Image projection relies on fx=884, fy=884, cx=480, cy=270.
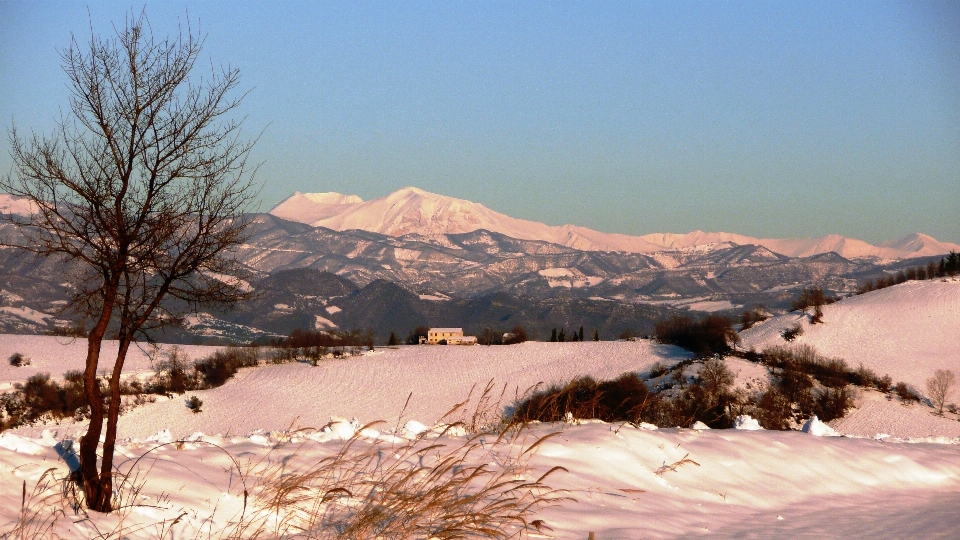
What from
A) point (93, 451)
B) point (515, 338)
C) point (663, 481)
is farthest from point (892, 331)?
point (93, 451)

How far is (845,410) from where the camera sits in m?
75.1

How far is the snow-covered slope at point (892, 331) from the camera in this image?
94.4 metres

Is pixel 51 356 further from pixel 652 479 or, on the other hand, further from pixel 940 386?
pixel 652 479

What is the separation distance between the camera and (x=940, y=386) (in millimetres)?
83688

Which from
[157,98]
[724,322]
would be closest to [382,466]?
[157,98]

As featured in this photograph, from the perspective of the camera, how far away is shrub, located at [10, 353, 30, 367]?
80044mm

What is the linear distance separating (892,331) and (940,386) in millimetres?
22365

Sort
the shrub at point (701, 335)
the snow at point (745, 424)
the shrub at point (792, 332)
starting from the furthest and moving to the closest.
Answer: the shrub at point (792, 332) → the shrub at point (701, 335) → the snow at point (745, 424)

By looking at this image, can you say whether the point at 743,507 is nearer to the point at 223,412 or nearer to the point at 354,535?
the point at 354,535

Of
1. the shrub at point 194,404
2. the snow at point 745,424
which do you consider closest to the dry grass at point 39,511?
the snow at point 745,424

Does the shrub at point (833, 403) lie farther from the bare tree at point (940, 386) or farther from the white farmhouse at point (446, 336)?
the white farmhouse at point (446, 336)

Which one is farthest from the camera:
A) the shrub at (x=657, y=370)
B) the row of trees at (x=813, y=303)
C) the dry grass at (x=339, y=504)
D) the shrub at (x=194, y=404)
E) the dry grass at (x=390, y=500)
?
the row of trees at (x=813, y=303)

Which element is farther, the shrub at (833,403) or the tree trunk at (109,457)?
the shrub at (833,403)

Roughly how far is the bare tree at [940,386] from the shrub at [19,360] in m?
81.9
